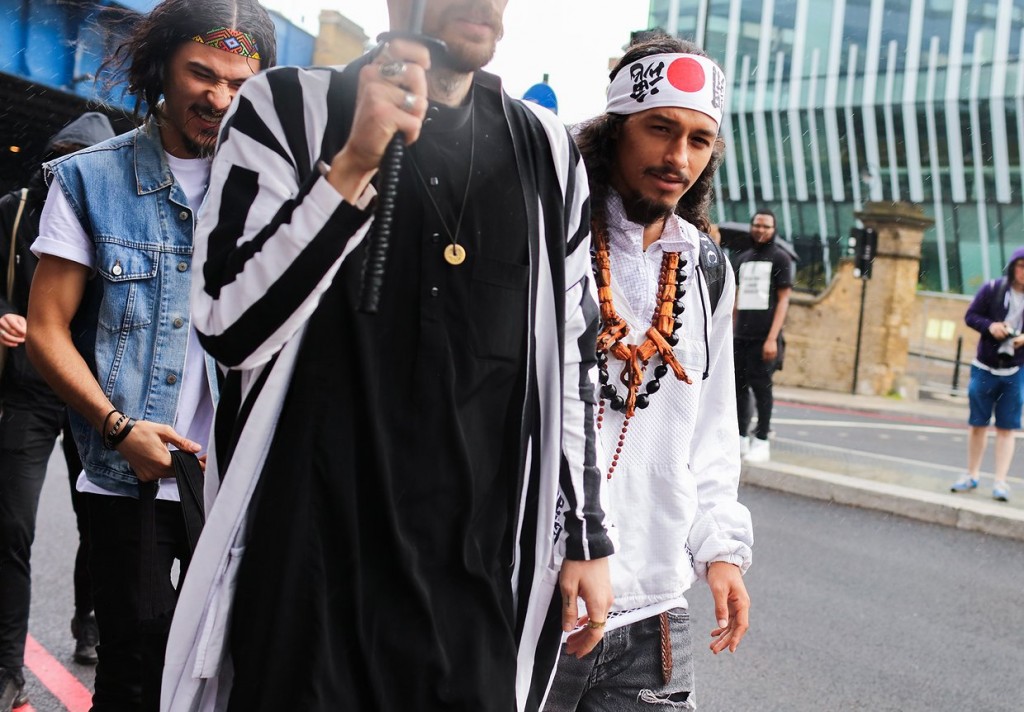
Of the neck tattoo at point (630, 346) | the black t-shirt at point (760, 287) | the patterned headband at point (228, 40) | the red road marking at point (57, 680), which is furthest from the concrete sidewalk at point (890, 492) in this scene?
the patterned headband at point (228, 40)

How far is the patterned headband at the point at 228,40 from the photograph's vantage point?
2.31 meters

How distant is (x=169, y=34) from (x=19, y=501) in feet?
6.36

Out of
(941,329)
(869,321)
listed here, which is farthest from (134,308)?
(941,329)

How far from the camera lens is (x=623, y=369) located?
2.00 metres

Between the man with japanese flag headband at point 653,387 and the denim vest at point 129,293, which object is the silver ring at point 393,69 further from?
the denim vest at point 129,293

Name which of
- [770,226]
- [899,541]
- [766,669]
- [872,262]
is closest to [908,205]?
[872,262]

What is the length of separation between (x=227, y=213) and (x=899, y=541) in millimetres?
6544

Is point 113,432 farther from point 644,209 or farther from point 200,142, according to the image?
point 644,209

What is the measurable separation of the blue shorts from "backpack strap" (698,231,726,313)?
6.62 m

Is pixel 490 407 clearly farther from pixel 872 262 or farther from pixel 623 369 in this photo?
pixel 872 262

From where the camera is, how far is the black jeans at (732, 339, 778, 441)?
29.9ft

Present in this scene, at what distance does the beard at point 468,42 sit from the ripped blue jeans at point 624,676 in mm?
1128

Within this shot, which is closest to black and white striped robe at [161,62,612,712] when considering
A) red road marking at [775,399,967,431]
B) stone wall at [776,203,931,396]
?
red road marking at [775,399,967,431]

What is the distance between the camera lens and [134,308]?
2.31 m
